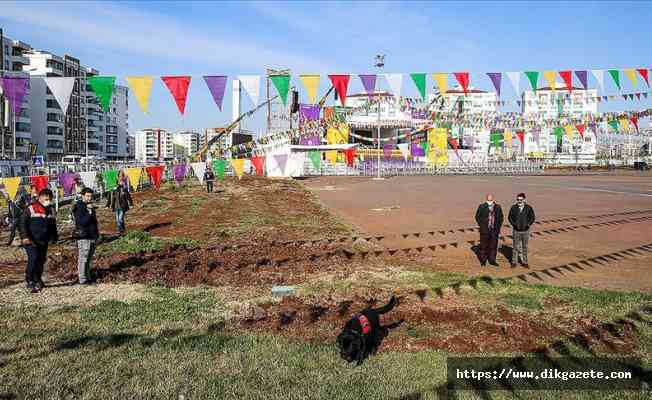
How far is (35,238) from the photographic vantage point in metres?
8.26

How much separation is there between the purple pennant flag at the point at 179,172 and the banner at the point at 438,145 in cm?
3782

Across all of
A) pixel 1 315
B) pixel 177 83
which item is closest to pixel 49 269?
pixel 1 315

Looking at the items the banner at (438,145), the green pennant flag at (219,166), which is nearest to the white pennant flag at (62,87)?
the green pennant flag at (219,166)

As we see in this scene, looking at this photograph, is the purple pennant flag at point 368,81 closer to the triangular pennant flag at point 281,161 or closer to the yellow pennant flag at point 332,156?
the triangular pennant flag at point 281,161

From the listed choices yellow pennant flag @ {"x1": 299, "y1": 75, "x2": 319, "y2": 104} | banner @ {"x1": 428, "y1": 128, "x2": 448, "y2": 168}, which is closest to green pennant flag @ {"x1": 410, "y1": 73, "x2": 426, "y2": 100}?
yellow pennant flag @ {"x1": 299, "y1": 75, "x2": 319, "y2": 104}

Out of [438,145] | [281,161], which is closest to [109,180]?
[281,161]

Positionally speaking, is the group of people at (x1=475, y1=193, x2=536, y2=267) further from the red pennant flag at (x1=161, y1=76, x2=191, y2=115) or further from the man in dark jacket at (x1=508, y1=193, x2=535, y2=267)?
the red pennant flag at (x1=161, y1=76, x2=191, y2=115)

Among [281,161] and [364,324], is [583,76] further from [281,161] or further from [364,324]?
[281,161]

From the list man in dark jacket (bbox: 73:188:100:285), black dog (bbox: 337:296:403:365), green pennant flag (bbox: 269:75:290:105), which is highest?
green pennant flag (bbox: 269:75:290:105)

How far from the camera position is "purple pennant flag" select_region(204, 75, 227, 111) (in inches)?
771

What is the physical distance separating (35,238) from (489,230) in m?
8.25

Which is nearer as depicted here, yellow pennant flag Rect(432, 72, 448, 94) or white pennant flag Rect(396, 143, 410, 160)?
yellow pennant flag Rect(432, 72, 448, 94)

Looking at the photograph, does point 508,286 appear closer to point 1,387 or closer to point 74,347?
point 74,347

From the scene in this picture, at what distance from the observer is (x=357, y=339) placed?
537 centimetres
